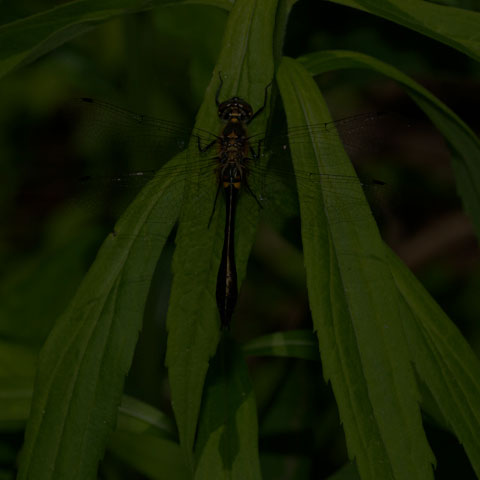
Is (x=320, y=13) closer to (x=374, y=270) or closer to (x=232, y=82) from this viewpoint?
(x=232, y=82)

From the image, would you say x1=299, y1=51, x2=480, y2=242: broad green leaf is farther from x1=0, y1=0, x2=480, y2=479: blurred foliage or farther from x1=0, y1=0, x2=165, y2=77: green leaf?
x1=0, y1=0, x2=165, y2=77: green leaf

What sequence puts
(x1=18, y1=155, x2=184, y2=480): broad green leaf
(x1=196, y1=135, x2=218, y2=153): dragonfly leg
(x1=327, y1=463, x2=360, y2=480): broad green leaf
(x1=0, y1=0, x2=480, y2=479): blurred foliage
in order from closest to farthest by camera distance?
(x1=18, y1=155, x2=184, y2=480): broad green leaf
(x1=196, y1=135, x2=218, y2=153): dragonfly leg
(x1=327, y1=463, x2=360, y2=480): broad green leaf
(x1=0, y1=0, x2=480, y2=479): blurred foliage

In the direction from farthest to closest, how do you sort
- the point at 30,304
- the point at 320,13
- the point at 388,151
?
the point at 388,151 < the point at 30,304 < the point at 320,13

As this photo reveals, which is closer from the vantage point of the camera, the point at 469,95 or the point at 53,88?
the point at 53,88

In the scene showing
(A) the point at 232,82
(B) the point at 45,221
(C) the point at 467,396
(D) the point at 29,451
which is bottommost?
(B) the point at 45,221

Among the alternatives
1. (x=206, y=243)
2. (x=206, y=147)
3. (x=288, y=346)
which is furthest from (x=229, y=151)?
(x=288, y=346)

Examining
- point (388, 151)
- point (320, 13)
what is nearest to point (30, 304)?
point (320, 13)

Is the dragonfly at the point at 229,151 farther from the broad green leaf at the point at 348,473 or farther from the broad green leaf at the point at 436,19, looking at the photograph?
the broad green leaf at the point at 348,473

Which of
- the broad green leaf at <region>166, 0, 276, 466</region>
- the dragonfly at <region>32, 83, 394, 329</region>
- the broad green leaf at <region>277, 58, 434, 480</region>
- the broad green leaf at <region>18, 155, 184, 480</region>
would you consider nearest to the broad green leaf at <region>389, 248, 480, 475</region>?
the broad green leaf at <region>277, 58, 434, 480</region>

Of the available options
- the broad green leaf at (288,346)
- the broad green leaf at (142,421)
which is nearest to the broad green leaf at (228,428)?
the broad green leaf at (288,346)
